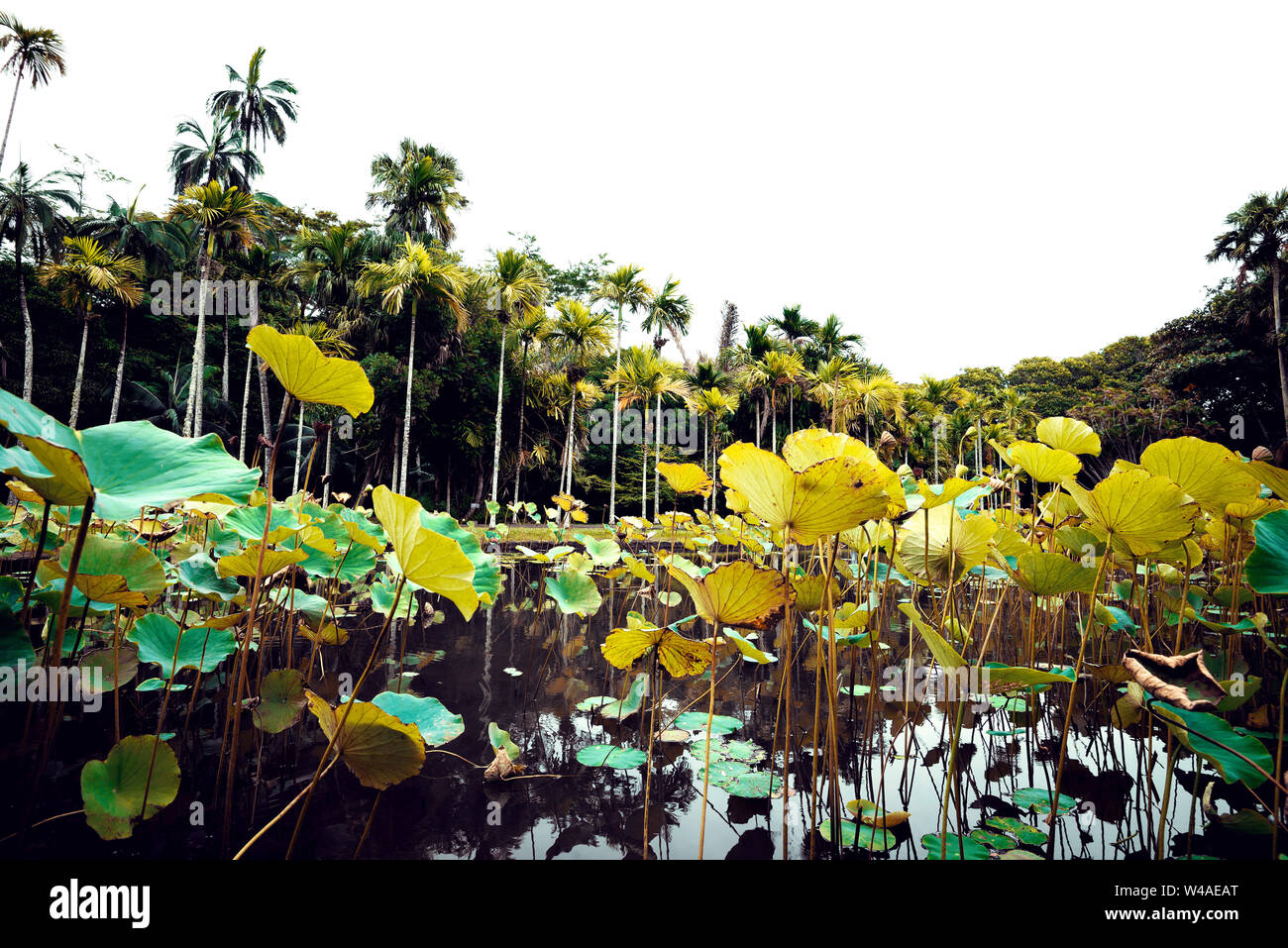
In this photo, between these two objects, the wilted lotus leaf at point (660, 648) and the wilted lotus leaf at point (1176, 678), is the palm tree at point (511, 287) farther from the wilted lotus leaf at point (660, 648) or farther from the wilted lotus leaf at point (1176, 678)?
the wilted lotus leaf at point (1176, 678)

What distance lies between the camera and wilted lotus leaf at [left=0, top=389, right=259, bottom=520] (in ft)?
2.15

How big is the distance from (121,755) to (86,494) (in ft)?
1.88

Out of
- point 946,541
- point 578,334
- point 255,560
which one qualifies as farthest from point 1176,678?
point 578,334

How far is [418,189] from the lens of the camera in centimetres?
1321

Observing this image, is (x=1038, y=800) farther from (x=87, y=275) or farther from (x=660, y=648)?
(x=87, y=275)

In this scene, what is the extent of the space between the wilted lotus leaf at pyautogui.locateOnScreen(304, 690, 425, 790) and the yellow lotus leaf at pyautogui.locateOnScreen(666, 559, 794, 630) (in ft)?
1.63

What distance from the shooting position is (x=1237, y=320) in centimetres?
1209

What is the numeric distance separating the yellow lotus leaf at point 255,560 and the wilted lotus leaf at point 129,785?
0.33m

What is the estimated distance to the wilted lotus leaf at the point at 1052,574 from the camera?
46.5 inches

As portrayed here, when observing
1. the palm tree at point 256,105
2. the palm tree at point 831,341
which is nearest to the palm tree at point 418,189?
the palm tree at point 256,105

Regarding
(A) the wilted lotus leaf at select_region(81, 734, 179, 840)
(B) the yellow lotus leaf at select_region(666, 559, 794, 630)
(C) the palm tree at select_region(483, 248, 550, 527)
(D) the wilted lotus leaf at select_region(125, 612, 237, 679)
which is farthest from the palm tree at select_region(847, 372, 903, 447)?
(A) the wilted lotus leaf at select_region(81, 734, 179, 840)

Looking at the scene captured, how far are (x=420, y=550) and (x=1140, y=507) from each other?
134 cm
